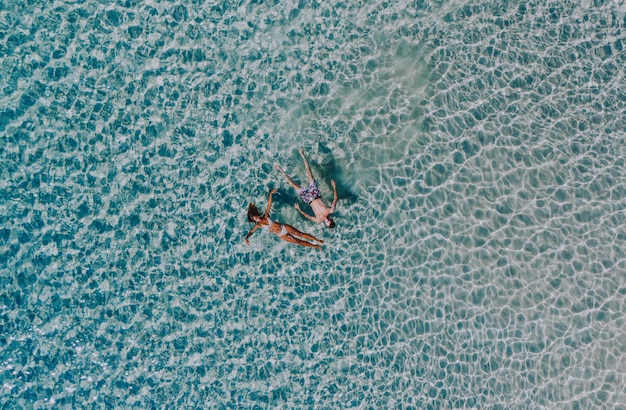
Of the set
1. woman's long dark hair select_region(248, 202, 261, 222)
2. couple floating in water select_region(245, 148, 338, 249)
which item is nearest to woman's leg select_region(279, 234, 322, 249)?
couple floating in water select_region(245, 148, 338, 249)

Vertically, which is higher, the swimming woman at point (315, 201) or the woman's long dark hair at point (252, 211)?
the woman's long dark hair at point (252, 211)

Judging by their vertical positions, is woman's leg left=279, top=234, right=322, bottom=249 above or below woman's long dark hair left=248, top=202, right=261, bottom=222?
below

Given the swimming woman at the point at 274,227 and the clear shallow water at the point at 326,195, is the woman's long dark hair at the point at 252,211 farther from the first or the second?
the clear shallow water at the point at 326,195

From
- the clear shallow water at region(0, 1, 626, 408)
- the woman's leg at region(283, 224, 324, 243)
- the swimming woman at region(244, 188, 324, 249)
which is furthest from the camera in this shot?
the clear shallow water at region(0, 1, 626, 408)

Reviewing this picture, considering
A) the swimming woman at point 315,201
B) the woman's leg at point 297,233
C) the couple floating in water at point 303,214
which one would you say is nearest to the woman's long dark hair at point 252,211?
the couple floating in water at point 303,214

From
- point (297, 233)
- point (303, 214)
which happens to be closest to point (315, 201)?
point (303, 214)

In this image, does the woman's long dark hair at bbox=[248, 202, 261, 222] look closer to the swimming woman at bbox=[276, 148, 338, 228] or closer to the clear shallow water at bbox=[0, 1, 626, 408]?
the clear shallow water at bbox=[0, 1, 626, 408]

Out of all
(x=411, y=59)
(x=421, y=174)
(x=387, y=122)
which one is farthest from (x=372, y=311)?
(x=411, y=59)

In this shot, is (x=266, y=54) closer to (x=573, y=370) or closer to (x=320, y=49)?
(x=320, y=49)

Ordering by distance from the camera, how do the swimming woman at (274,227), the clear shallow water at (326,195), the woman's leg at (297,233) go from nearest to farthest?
1. the swimming woman at (274,227)
2. the woman's leg at (297,233)
3. the clear shallow water at (326,195)
